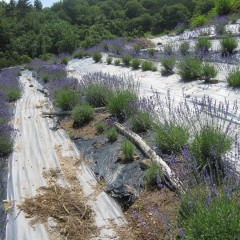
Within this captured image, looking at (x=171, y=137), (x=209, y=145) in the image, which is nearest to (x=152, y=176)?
(x=171, y=137)

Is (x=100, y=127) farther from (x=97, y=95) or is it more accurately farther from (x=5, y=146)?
(x=5, y=146)

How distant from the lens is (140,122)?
17.7 ft

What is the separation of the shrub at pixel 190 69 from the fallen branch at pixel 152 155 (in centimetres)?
285

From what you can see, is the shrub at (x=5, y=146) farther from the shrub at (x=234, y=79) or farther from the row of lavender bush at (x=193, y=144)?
the shrub at (x=234, y=79)

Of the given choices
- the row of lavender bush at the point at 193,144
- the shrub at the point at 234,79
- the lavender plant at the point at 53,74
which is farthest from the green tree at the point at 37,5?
the shrub at the point at 234,79

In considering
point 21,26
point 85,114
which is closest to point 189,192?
point 85,114

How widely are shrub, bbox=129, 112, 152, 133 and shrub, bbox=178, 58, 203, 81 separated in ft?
8.71

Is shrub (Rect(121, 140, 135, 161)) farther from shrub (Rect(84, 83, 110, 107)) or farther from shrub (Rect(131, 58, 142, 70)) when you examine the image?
shrub (Rect(131, 58, 142, 70))

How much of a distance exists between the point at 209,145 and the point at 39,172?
2752 millimetres

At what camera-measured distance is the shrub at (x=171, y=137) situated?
4145mm

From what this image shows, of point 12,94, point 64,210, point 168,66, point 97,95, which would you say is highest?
point 168,66

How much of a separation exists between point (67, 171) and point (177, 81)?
426cm

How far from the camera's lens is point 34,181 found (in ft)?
15.6

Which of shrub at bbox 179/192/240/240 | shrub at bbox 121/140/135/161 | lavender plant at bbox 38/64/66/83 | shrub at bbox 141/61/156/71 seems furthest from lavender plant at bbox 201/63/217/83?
lavender plant at bbox 38/64/66/83
